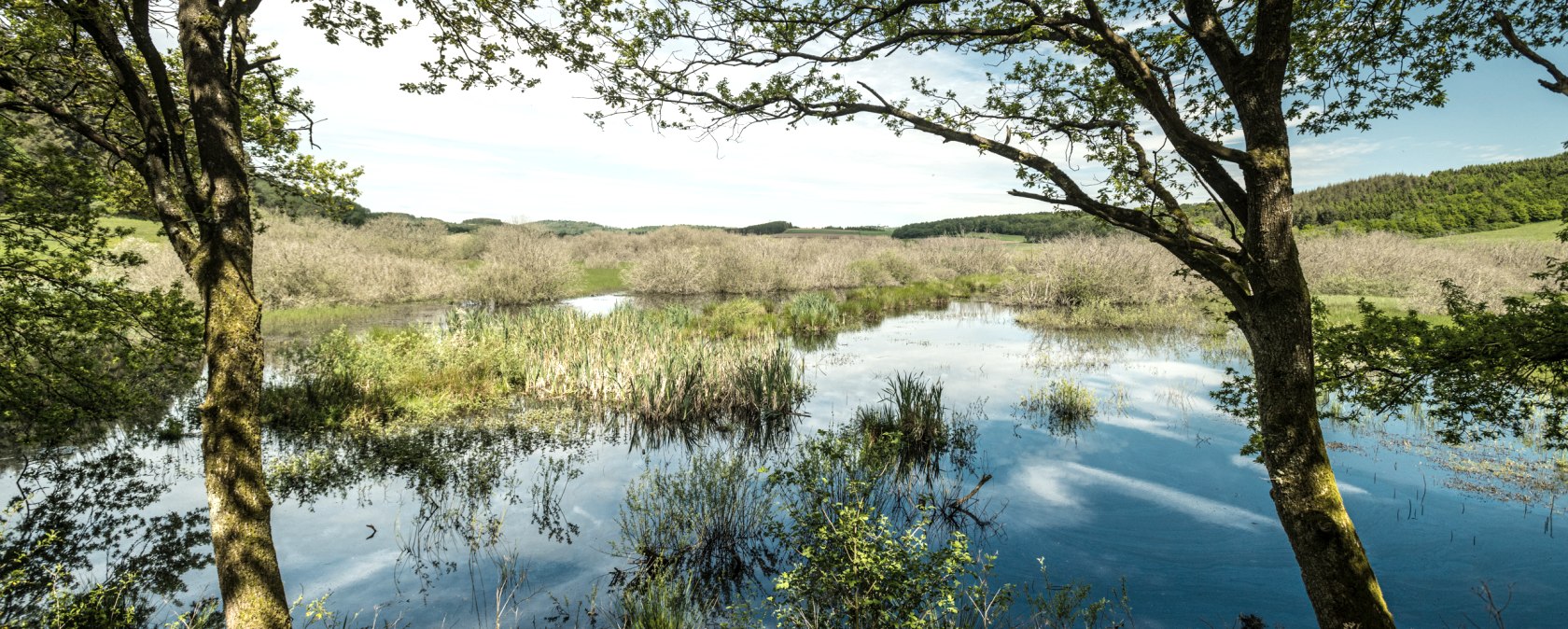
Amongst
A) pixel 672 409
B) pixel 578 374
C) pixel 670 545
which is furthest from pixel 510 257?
pixel 670 545

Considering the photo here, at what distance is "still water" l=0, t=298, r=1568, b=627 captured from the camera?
5723 millimetres

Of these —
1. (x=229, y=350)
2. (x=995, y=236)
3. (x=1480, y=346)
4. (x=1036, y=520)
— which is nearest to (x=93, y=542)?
(x=229, y=350)

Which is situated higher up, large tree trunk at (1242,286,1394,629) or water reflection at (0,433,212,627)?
large tree trunk at (1242,286,1394,629)

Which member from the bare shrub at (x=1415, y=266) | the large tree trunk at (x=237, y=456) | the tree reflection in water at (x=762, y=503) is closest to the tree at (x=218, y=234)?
the large tree trunk at (x=237, y=456)

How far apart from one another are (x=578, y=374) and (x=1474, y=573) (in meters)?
13.7

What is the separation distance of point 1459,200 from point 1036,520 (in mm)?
55087

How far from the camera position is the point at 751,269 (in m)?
37.8

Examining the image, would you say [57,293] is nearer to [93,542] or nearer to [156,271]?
[93,542]

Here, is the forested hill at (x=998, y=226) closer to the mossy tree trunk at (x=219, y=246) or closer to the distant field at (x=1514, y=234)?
the distant field at (x=1514, y=234)

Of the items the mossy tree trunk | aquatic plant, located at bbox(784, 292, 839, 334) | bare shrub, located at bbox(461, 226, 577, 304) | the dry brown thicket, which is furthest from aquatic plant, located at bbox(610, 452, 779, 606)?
bare shrub, located at bbox(461, 226, 577, 304)

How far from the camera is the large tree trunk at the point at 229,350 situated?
3.94 metres

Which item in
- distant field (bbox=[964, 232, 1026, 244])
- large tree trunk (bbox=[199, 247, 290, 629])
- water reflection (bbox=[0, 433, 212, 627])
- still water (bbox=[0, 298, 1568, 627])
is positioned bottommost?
still water (bbox=[0, 298, 1568, 627])

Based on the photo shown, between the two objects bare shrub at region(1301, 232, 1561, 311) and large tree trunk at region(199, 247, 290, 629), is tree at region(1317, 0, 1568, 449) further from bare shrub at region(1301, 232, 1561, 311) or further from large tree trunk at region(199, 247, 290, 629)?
bare shrub at region(1301, 232, 1561, 311)

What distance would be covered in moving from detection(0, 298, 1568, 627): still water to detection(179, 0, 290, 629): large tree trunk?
1.61m
